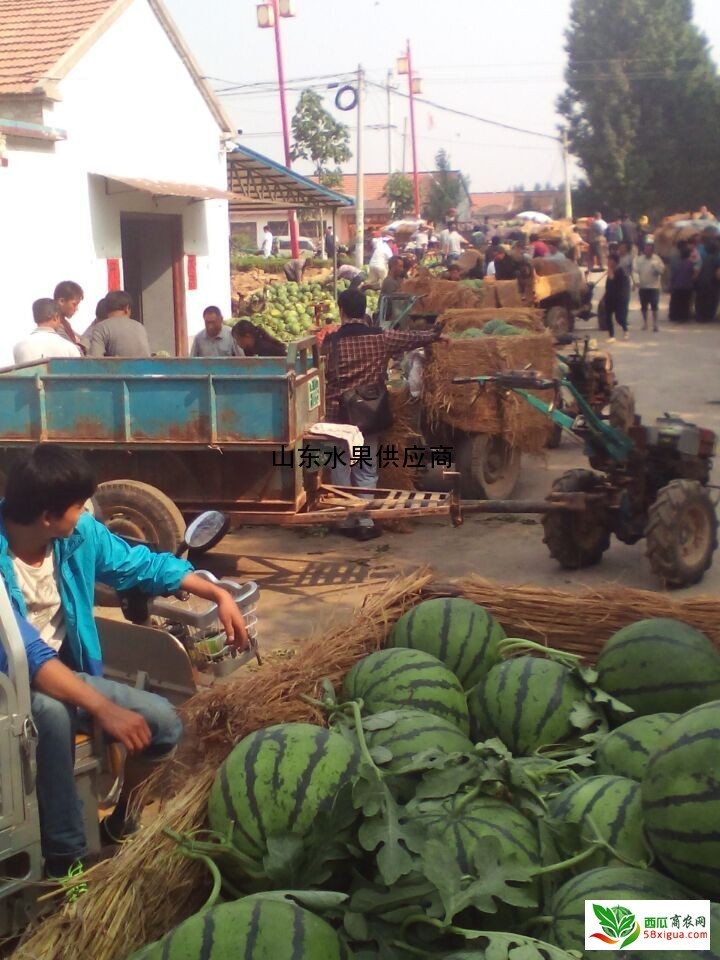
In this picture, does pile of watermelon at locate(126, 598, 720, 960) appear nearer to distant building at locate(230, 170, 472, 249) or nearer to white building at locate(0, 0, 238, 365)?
white building at locate(0, 0, 238, 365)

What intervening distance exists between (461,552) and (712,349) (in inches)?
528

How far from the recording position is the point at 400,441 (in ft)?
29.9

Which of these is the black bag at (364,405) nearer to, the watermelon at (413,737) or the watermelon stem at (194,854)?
the watermelon at (413,737)

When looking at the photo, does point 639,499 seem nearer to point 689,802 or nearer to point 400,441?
point 400,441

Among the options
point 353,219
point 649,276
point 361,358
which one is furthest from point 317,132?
point 361,358

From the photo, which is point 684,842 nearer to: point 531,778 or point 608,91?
point 531,778

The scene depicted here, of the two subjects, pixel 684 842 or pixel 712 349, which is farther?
pixel 712 349

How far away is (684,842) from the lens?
6.66ft

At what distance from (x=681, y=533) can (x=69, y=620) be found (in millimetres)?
4643

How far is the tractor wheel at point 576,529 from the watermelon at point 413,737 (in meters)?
4.81

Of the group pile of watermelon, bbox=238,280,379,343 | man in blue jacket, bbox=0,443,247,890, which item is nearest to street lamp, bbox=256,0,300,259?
pile of watermelon, bbox=238,280,379,343

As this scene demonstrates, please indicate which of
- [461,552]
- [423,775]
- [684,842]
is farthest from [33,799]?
[461,552]

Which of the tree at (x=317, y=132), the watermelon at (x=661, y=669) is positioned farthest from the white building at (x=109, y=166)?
the tree at (x=317, y=132)

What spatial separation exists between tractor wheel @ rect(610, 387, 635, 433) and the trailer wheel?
15.7 ft
